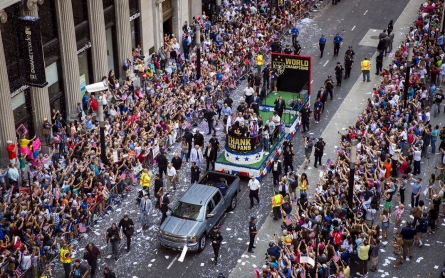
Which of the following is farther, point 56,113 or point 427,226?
point 56,113

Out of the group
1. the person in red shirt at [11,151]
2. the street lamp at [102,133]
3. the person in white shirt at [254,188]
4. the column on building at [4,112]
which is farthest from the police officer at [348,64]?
the person in red shirt at [11,151]

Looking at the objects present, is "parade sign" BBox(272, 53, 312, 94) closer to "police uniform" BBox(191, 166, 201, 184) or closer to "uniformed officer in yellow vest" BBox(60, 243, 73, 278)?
"police uniform" BBox(191, 166, 201, 184)

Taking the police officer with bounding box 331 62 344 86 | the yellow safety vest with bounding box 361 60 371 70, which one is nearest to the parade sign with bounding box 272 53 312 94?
the police officer with bounding box 331 62 344 86

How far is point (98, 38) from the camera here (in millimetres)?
36375

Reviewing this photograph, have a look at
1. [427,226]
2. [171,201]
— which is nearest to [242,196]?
[171,201]

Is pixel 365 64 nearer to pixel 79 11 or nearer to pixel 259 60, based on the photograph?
pixel 259 60

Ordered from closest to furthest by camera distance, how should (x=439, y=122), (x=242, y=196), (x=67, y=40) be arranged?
(x=242, y=196)
(x=67, y=40)
(x=439, y=122)

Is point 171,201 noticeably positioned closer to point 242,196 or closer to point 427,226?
point 242,196

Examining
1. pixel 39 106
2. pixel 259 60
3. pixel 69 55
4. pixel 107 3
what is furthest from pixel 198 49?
pixel 39 106

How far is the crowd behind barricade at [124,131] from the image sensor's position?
2591cm

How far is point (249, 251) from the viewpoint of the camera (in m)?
27.3

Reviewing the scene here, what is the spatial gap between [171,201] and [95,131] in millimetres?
4552

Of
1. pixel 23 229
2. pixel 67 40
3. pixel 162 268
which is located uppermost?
pixel 67 40

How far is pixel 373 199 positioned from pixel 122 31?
16.4 meters
